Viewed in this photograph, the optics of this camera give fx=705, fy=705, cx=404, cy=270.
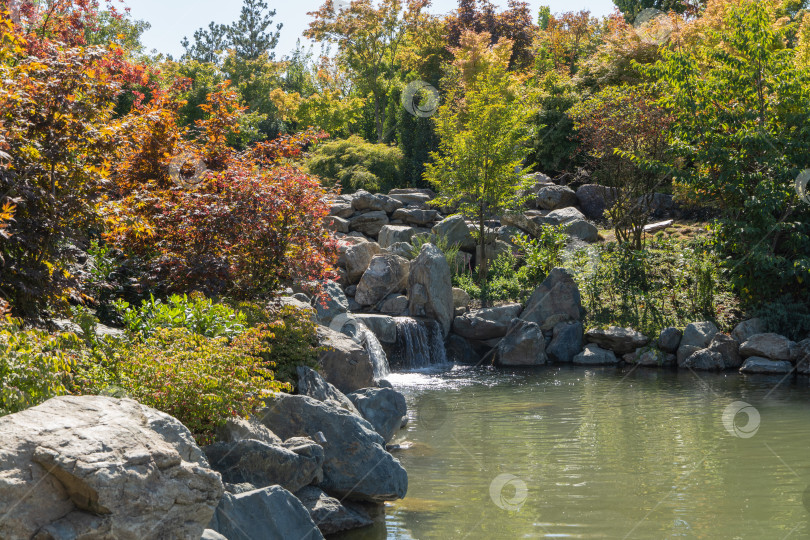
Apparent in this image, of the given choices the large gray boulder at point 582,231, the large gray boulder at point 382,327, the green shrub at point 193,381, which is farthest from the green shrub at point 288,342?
the large gray boulder at point 582,231

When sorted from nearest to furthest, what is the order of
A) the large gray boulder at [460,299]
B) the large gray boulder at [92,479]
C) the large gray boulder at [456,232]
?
the large gray boulder at [92,479], the large gray boulder at [460,299], the large gray boulder at [456,232]

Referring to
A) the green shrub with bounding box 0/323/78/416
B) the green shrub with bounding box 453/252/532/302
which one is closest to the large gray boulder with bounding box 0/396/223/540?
the green shrub with bounding box 0/323/78/416

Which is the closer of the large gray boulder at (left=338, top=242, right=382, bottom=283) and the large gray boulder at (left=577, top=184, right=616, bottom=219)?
the large gray boulder at (left=338, top=242, right=382, bottom=283)

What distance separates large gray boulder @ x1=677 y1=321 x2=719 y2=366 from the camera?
42.7 ft

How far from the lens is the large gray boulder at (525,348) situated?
1373cm

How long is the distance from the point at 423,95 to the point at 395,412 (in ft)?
67.7

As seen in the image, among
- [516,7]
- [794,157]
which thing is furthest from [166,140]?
[516,7]

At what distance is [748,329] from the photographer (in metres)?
13.0

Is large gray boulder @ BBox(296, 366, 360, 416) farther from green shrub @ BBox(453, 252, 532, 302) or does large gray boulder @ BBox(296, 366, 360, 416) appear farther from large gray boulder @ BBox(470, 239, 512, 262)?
large gray boulder @ BBox(470, 239, 512, 262)

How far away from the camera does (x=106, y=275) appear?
7.83 m

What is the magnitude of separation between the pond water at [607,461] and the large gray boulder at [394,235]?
7488 mm

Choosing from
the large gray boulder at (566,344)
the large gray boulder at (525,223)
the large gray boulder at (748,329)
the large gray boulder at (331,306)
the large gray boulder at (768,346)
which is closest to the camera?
the large gray boulder at (331,306)

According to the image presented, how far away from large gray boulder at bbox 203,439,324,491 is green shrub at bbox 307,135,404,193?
1861 centimetres

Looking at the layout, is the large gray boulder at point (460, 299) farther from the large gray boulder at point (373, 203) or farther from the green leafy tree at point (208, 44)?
the green leafy tree at point (208, 44)
